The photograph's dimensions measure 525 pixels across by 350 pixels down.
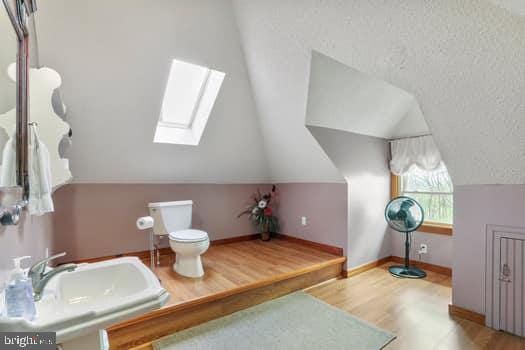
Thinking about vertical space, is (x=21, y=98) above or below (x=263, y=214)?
above

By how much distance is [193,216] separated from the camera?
3.31 metres

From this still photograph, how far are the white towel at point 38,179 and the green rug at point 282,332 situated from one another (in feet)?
3.91

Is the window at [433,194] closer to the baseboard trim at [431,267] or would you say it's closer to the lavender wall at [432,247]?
the lavender wall at [432,247]

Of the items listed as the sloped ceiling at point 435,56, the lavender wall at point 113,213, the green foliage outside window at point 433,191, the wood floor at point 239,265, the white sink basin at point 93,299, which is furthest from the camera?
the green foliage outside window at point 433,191

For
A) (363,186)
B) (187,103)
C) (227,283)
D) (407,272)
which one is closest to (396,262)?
(407,272)

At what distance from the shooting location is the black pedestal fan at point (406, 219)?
2787mm

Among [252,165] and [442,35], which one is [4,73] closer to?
[442,35]

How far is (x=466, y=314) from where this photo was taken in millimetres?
2021

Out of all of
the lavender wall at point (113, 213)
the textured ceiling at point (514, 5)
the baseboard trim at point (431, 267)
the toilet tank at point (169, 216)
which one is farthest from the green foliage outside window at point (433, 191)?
the toilet tank at point (169, 216)

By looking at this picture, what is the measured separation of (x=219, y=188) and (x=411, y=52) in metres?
2.71

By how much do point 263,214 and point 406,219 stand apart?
187cm

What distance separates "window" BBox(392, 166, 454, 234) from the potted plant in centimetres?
183

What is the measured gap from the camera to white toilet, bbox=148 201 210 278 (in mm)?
2304

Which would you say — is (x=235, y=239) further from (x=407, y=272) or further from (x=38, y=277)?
(x=38, y=277)
